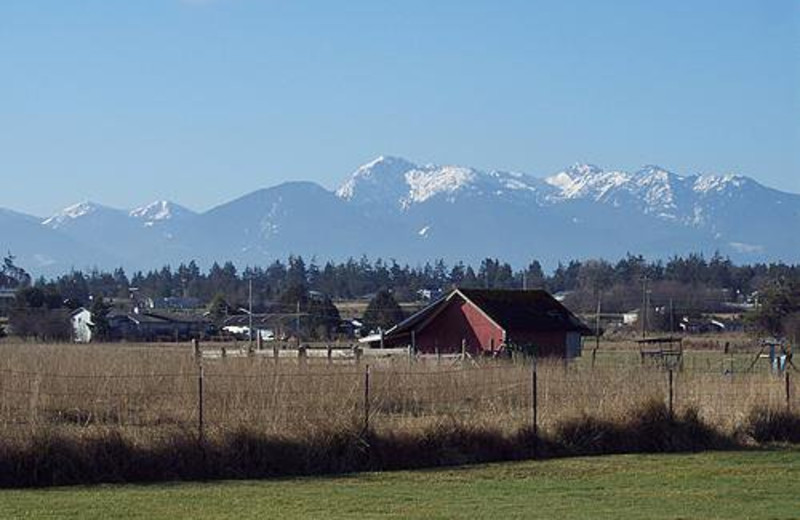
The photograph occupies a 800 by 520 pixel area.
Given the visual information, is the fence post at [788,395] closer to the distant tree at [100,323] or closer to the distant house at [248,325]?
the distant tree at [100,323]

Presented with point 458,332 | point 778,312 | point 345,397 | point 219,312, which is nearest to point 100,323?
point 219,312

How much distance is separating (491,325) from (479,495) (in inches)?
1147

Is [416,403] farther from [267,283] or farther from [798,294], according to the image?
[267,283]

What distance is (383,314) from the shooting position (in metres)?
81.0

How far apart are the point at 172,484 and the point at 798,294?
6865cm

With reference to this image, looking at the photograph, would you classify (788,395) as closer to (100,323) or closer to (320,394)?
(320,394)

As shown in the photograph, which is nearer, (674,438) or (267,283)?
(674,438)

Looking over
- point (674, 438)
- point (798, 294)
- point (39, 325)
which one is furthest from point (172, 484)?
point (798, 294)

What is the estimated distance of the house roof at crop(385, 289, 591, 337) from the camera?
51.5m

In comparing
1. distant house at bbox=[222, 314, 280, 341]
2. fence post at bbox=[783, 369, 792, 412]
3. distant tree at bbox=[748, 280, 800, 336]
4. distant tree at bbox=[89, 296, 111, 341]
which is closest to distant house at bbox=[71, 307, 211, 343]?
distant tree at bbox=[89, 296, 111, 341]

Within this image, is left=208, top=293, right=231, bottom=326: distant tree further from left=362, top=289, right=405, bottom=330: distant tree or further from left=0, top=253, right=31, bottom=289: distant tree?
left=0, top=253, right=31, bottom=289: distant tree

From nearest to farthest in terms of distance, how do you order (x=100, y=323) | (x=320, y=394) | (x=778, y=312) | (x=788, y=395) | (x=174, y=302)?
1. (x=320, y=394)
2. (x=788, y=395)
3. (x=100, y=323)
4. (x=778, y=312)
5. (x=174, y=302)

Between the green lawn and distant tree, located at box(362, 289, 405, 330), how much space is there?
5260cm

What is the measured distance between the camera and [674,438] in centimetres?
2978
